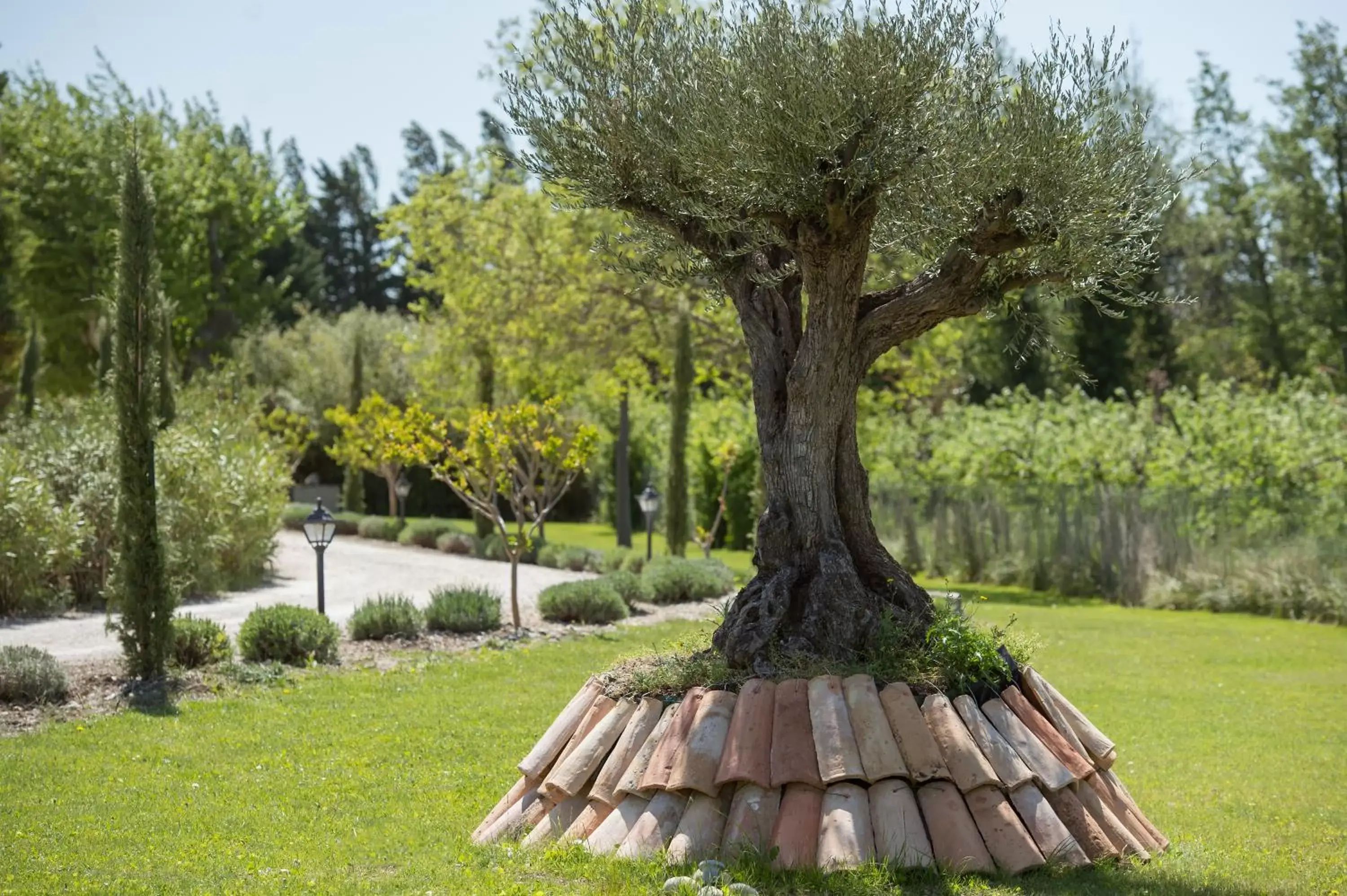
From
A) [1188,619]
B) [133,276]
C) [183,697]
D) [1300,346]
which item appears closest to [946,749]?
[183,697]

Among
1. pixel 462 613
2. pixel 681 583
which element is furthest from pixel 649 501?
pixel 462 613

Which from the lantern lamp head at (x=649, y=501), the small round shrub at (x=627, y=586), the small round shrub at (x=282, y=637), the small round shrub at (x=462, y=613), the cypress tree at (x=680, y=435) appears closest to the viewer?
the small round shrub at (x=282, y=637)

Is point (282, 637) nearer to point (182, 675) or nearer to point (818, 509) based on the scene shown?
point (182, 675)

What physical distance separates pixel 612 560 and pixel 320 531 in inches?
329

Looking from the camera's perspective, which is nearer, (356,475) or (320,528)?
(320,528)

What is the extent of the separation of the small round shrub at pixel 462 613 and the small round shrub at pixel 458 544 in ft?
29.5

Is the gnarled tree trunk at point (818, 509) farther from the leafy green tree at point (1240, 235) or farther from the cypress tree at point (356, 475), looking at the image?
the leafy green tree at point (1240, 235)

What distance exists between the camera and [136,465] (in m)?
10.2

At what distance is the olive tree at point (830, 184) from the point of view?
5918 millimetres

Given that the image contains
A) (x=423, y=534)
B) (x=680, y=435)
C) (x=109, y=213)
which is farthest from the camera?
(x=109, y=213)

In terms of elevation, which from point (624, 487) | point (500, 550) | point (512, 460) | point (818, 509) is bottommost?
point (500, 550)

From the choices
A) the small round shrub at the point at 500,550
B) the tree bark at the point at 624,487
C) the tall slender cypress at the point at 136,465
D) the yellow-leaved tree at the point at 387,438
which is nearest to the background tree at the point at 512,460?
the yellow-leaved tree at the point at 387,438

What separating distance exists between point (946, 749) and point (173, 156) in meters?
31.6

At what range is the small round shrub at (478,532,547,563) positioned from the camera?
21750 millimetres
